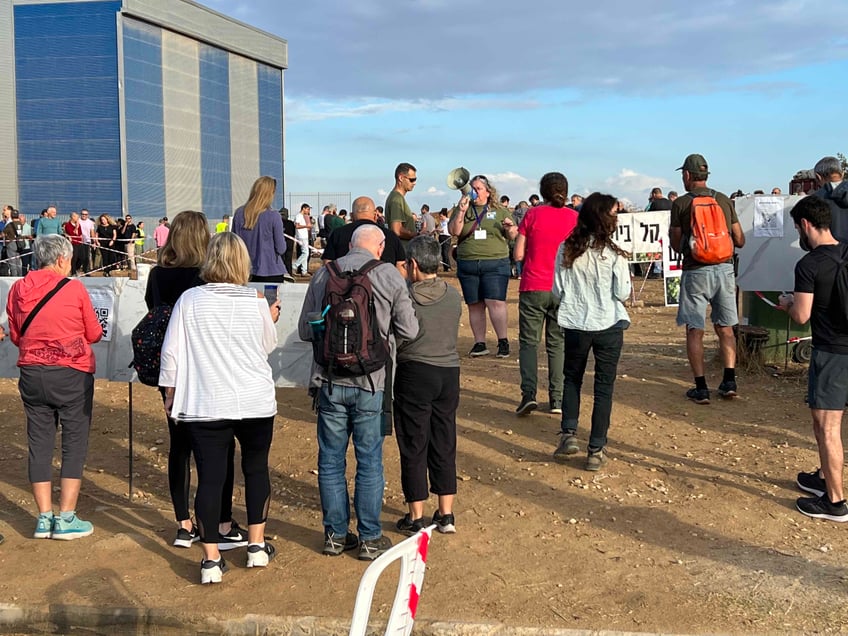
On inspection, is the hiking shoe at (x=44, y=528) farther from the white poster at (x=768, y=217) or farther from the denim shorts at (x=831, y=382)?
the white poster at (x=768, y=217)

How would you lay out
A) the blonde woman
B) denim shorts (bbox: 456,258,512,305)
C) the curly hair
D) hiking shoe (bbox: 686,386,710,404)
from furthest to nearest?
denim shorts (bbox: 456,258,512,305) < hiking shoe (bbox: 686,386,710,404) < the blonde woman < the curly hair

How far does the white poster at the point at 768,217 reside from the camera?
30.7 feet

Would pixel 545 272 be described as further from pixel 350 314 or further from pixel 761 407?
pixel 350 314

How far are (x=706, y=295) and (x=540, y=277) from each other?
5.01 feet

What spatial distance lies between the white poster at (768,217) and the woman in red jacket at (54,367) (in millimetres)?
6572

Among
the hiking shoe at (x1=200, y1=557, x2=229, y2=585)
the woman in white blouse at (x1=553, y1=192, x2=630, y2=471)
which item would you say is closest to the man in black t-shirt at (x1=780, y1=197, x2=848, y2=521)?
the woman in white blouse at (x1=553, y1=192, x2=630, y2=471)

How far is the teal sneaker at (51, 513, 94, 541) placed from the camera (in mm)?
5781

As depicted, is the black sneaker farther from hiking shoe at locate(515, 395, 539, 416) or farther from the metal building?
the metal building

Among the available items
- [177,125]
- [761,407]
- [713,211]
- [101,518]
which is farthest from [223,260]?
[177,125]

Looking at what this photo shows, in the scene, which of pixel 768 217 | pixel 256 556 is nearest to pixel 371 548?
pixel 256 556

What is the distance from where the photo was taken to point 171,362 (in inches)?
191

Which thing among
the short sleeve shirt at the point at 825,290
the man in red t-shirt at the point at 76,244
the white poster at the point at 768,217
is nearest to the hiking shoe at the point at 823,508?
the short sleeve shirt at the point at 825,290

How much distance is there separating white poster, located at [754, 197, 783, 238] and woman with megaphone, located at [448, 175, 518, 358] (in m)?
2.46

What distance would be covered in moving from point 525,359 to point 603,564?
2.75 meters
